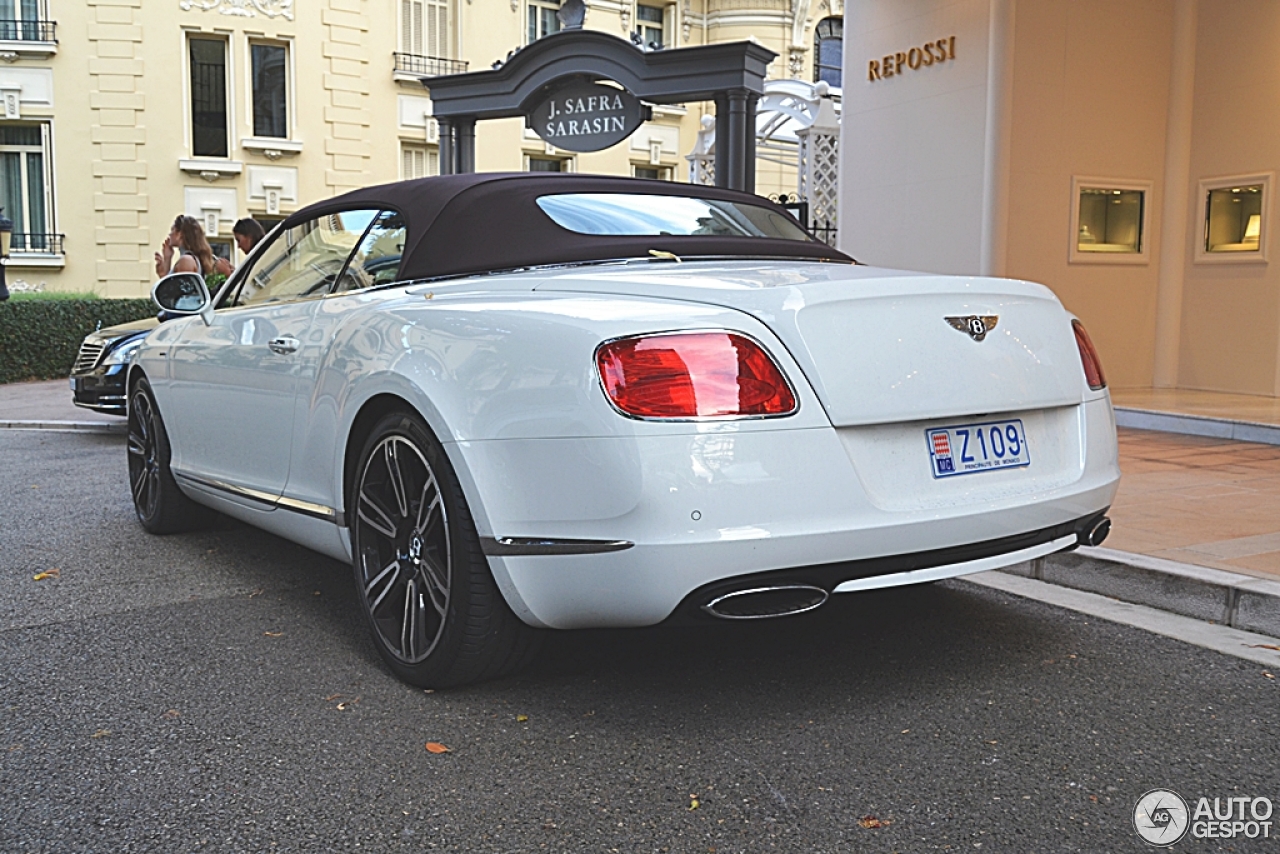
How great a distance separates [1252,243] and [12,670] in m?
10.8

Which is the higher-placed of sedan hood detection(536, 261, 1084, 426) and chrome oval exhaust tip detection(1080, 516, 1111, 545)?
sedan hood detection(536, 261, 1084, 426)

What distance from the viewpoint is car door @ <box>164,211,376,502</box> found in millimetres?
4359

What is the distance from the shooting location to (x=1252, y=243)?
1133 cm

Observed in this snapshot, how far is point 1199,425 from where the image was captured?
9.26m

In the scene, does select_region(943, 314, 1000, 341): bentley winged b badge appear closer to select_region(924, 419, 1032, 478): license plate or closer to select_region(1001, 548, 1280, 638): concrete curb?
select_region(924, 419, 1032, 478): license plate

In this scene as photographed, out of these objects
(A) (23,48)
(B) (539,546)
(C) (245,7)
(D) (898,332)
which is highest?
(C) (245,7)

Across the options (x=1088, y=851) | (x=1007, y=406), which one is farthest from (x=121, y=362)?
(x=1088, y=851)

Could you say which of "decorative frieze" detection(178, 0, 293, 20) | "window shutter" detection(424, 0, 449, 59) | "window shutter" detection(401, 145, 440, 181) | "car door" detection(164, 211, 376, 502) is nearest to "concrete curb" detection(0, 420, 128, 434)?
"car door" detection(164, 211, 376, 502)

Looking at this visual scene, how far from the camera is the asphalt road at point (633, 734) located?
8.72 ft

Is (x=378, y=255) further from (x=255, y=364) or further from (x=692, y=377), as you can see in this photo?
(x=692, y=377)

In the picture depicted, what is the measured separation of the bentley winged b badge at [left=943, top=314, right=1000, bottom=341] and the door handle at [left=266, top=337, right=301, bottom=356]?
84.9 inches

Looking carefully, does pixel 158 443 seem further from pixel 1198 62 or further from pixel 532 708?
pixel 1198 62

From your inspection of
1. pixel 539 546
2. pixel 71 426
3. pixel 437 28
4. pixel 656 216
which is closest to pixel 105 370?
pixel 71 426

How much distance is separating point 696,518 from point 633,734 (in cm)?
65
